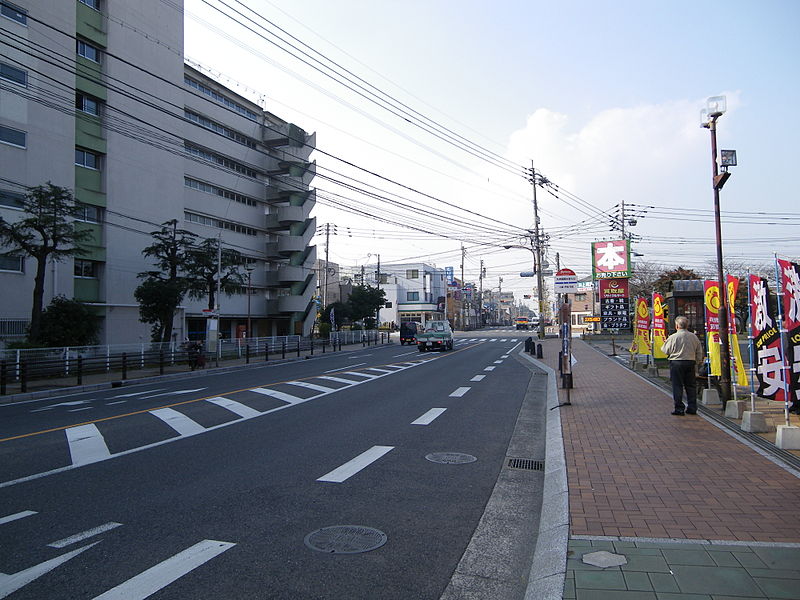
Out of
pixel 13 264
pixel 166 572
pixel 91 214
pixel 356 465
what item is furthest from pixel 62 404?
pixel 91 214

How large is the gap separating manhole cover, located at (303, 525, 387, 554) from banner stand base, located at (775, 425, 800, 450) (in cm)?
561

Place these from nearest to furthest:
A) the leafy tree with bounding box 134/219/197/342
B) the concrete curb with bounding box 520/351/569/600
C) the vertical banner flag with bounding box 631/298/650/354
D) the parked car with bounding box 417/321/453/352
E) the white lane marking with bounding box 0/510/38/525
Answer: the concrete curb with bounding box 520/351/569/600, the white lane marking with bounding box 0/510/38/525, the vertical banner flag with bounding box 631/298/650/354, the leafy tree with bounding box 134/219/197/342, the parked car with bounding box 417/321/453/352

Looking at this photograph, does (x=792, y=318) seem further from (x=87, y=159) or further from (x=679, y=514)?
(x=87, y=159)

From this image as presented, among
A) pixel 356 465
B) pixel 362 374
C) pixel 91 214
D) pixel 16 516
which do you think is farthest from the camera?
pixel 91 214

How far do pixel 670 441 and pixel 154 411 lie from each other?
10.2 m

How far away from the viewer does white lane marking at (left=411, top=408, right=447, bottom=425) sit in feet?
34.6

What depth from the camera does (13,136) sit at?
2755cm

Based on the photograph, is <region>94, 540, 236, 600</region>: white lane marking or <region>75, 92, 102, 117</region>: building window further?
<region>75, 92, 102, 117</region>: building window

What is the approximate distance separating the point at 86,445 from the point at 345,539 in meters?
5.86

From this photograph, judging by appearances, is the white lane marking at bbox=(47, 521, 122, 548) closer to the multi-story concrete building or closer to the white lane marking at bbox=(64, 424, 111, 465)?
the white lane marking at bbox=(64, 424, 111, 465)

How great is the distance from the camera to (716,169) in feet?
36.0

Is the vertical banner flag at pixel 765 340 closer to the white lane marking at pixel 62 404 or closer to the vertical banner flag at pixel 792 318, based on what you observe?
the vertical banner flag at pixel 792 318

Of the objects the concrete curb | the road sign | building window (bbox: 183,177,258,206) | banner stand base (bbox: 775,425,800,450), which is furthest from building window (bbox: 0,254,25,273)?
banner stand base (bbox: 775,425,800,450)

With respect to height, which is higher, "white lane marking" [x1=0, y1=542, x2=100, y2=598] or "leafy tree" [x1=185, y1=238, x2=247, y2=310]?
"leafy tree" [x1=185, y1=238, x2=247, y2=310]
